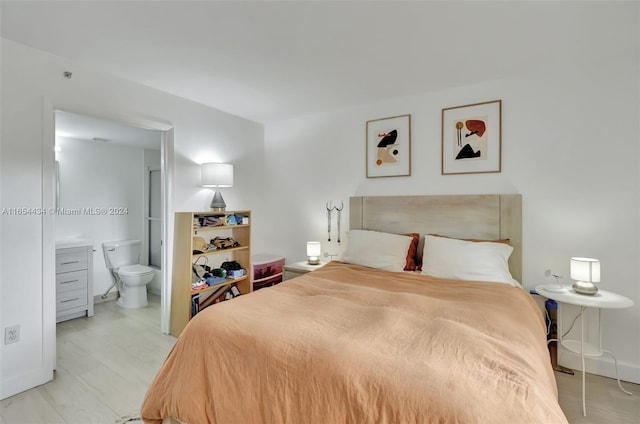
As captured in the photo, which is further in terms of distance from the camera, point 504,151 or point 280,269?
point 280,269

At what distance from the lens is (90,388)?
6.89 feet

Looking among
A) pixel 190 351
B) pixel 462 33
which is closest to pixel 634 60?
pixel 462 33

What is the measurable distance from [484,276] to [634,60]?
1915mm

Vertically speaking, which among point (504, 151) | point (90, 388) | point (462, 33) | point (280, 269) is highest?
point (462, 33)

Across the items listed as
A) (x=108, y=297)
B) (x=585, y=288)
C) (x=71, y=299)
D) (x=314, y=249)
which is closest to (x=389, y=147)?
(x=314, y=249)

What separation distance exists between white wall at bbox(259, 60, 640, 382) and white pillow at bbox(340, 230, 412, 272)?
56 centimetres

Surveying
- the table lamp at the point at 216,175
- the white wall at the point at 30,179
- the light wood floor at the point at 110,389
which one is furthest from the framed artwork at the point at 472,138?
the white wall at the point at 30,179

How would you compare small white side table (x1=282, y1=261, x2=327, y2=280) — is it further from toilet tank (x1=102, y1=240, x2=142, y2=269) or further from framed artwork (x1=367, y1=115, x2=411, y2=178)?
toilet tank (x1=102, y1=240, x2=142, y2=269)

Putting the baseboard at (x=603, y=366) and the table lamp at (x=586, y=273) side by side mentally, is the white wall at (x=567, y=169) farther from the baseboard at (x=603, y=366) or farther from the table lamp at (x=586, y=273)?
the table lamp at (x=586, y=273)

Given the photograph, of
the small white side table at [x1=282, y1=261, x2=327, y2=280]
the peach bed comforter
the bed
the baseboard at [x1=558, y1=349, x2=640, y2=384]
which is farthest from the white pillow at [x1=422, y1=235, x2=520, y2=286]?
the small white side table at [x1=282, y1=261, x2=327, y2=280]

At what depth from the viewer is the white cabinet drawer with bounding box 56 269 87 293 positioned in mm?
3242

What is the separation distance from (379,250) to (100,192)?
152 inches

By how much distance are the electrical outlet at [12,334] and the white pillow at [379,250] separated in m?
2.53

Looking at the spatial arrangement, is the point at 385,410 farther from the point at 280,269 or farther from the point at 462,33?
the point at 280,269
